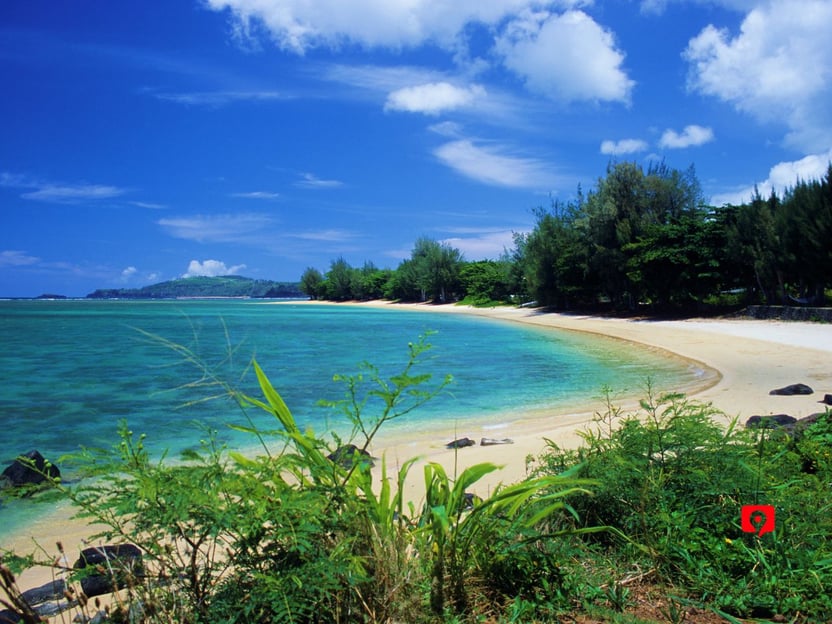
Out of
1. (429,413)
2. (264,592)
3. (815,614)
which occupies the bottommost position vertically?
(429,413)

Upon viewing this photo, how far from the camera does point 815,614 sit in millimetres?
2379

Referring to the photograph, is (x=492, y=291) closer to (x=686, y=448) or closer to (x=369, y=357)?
(x=369, y=357)

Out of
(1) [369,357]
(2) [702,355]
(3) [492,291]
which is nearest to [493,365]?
(1) [369,357]

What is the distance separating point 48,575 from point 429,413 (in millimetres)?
8518

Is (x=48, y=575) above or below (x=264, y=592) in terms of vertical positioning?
below

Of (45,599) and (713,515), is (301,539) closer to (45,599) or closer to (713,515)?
(713,515)

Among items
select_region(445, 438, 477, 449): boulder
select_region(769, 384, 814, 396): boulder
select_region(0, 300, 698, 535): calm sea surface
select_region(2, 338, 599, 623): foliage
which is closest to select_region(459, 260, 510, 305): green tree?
select_region(0, 300, 698, 535): calm sea surface

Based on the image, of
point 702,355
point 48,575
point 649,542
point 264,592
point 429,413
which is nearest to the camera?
point 264,592

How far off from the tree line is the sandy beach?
4441 millimetres

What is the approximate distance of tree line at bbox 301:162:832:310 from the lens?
97.0ft

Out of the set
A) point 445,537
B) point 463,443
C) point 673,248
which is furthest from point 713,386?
point 673,248

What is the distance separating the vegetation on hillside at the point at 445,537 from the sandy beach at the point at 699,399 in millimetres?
376

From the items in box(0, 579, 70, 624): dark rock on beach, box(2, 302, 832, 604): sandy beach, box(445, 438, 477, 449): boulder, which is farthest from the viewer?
box(445, 438, 477, 449): boulder

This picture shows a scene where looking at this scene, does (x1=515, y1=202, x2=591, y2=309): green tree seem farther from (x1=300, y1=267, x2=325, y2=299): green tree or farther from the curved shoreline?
(x1=300, y1=267, x2=325, y2=299): green tree
